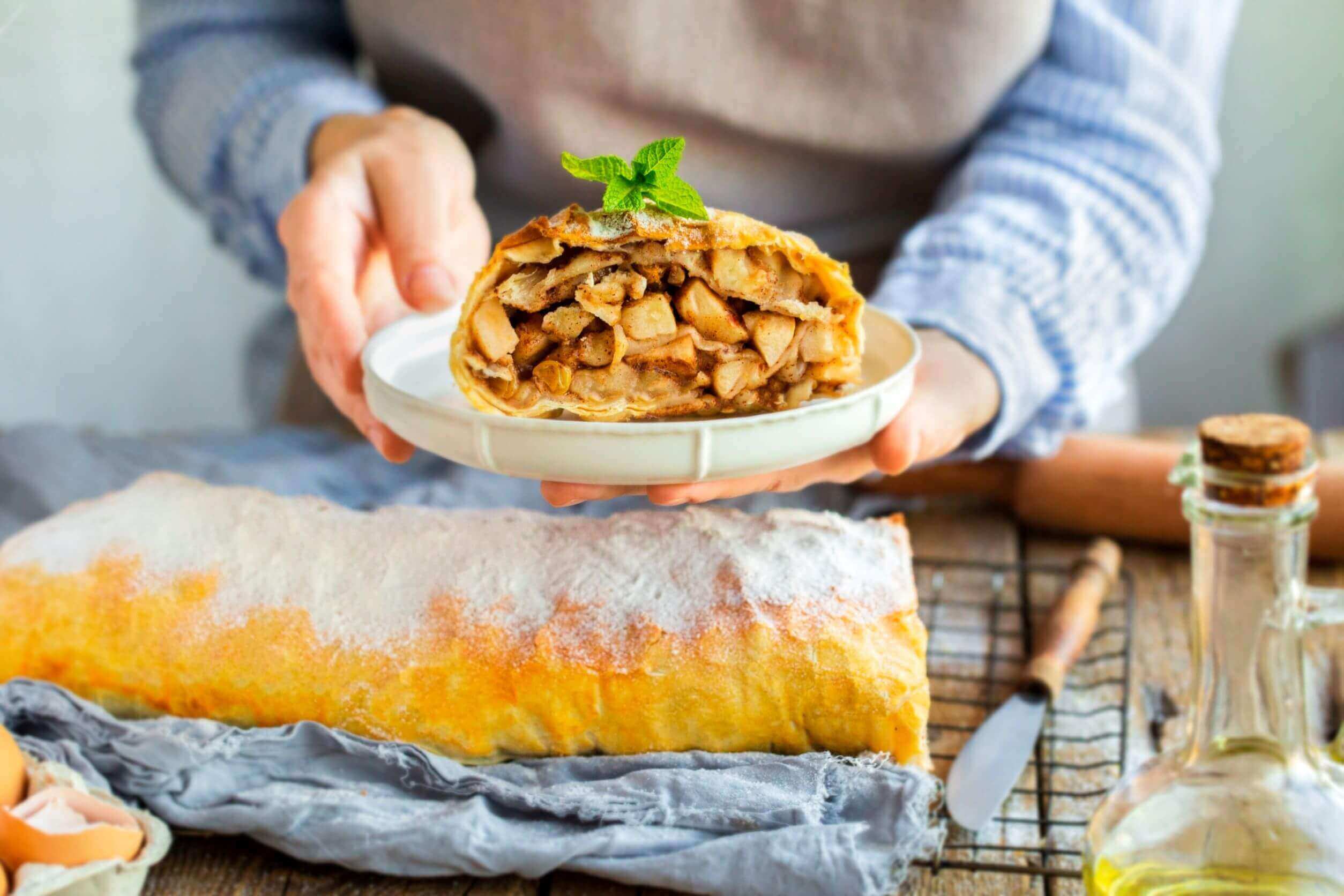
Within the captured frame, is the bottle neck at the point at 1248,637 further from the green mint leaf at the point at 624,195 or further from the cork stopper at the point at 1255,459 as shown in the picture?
the green mint leaf at the point at 624,195

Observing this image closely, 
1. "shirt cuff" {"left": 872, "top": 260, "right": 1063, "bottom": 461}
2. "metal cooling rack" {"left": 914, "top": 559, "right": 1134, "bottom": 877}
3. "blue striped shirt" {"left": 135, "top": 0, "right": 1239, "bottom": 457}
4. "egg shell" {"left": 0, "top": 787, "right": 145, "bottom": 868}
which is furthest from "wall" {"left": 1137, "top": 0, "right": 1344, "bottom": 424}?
"egg shell" {"left": 0, "top": 787, "right": 145, "bottom": 868}

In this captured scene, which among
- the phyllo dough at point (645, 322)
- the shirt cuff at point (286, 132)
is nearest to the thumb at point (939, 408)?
the phyllo dough at point (645, 322)

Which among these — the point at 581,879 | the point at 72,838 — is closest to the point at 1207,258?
the point at 581,879

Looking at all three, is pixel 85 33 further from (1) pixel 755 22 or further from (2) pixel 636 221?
(2) pixel 636 221

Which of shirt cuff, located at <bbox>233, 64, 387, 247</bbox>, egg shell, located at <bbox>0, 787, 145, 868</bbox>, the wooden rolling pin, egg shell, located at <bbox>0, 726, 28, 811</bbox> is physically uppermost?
shirt cuff, located at <bbox>233, 64, 387, 247</bbox>

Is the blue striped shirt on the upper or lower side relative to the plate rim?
upper

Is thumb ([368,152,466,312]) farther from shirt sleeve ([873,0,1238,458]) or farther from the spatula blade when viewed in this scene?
the spatula blade
